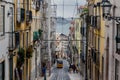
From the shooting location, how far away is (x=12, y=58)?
64.4ft

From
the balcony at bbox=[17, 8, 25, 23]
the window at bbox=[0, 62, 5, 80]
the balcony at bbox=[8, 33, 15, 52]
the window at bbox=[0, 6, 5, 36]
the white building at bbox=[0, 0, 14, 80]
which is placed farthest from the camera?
the balcony at bbox=[17, 8, 25, 23]

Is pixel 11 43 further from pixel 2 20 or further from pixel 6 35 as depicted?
pixel 2 20

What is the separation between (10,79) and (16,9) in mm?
3710

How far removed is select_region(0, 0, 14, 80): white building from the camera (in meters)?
16.9

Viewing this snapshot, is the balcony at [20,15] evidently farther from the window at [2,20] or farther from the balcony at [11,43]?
the window at [2,20]

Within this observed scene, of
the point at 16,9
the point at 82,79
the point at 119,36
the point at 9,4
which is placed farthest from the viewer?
the point at 82,79

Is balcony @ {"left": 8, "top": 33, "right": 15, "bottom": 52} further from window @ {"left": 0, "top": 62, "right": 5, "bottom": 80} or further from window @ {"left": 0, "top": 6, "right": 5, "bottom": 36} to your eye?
window @ {"left": 0, "top": 6, "right": 5, "bottom": 36}

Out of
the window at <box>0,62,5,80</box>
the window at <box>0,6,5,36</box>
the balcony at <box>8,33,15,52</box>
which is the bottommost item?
the window at <box>0,62,5,80</box>

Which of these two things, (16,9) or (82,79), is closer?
(16,9)

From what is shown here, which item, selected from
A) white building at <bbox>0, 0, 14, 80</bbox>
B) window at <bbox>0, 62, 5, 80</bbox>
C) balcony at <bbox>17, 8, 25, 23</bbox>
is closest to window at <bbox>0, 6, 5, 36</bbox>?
white building at <bbox>0, 0, 14, 80</bbox>

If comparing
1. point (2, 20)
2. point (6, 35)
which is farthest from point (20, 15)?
point (2, 20)

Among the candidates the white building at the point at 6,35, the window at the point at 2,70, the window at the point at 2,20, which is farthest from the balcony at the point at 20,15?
the window at the point at 2,70

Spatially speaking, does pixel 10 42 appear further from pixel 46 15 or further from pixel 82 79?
pixel 46 15

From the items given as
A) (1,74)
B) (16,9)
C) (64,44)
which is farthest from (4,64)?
(64,44)
